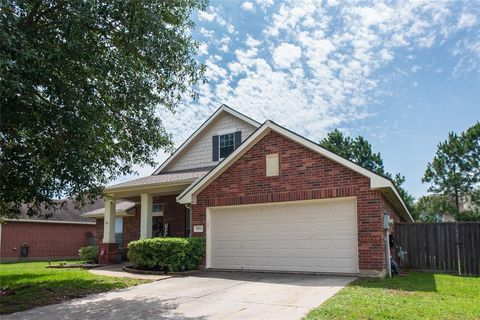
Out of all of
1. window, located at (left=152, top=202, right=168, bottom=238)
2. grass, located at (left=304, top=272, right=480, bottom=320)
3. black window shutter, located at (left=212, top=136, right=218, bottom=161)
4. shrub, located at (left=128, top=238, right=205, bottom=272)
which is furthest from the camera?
black window shutter, located at (left=212, top=136, right=218, bottom=161)

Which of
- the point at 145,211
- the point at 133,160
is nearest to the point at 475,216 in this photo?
the point at 145,211

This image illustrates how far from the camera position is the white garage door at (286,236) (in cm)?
1249

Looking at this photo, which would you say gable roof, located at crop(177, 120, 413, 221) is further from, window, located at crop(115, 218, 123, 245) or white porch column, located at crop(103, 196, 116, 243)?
window, located at crop(115, 218, 123, 245)

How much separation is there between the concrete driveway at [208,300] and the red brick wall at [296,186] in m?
1.36

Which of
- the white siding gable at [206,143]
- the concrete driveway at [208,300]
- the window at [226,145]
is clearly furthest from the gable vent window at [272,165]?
the window at [226,145]

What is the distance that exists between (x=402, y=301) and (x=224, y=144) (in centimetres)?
1284

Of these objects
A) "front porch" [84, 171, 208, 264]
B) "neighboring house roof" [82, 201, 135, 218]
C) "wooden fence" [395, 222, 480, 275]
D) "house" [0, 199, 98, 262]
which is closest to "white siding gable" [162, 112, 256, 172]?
"front porch" [84, 171, 208, 264]

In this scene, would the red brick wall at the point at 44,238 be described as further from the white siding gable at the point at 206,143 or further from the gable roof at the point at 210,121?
the white siding gable at the point at 206,143

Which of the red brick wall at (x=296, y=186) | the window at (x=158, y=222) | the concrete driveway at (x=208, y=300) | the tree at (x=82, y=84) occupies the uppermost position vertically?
the tree at (x=82, y=84)

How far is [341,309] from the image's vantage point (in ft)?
24.8

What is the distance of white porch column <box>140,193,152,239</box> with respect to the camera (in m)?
17.0

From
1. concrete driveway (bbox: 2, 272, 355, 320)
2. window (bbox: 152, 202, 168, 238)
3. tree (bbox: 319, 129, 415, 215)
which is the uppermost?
tree (bbox: 319, 129, 415, 215)

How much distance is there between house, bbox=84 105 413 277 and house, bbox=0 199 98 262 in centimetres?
1561

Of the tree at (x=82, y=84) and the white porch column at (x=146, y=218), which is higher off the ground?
the tree at (x=82, y=84)
